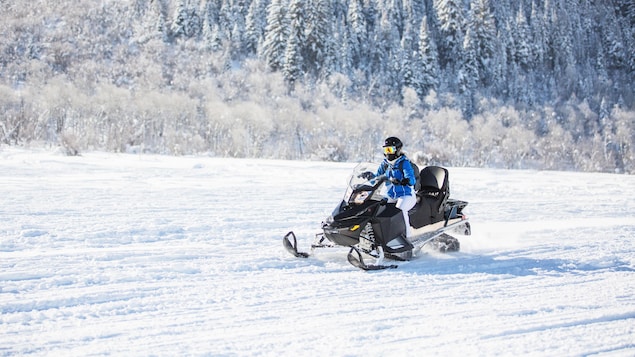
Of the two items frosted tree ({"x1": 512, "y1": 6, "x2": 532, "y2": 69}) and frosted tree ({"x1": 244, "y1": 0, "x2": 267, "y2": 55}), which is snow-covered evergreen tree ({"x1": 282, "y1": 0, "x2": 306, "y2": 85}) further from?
frosted tree ({"x1": 512, "y1": 6, "x2": 532, "y2": 69})

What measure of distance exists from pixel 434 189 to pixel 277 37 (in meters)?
38.5

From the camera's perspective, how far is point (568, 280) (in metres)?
5.18

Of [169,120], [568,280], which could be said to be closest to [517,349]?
[568,280]

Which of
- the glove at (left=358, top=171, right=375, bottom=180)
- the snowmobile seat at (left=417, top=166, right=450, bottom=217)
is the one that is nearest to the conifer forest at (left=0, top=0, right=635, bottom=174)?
the snowmobile seat at (left=417, top=166, right=450, bottom=217)

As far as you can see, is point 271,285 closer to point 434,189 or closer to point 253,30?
point 434,189

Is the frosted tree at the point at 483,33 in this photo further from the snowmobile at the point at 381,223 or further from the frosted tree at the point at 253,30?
the snowmobile at the point at 381,223

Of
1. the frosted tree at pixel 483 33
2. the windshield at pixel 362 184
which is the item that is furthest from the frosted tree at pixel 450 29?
the windshield at pixel 362 184

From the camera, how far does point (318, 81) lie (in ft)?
138

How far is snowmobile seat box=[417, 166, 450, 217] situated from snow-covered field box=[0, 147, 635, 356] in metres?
0.67

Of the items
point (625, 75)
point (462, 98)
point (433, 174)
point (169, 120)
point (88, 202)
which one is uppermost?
point (625, 75)

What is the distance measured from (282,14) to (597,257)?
132 feet

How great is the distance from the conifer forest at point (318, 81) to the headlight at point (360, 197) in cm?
1794

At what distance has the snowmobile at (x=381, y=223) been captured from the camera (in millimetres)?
5426

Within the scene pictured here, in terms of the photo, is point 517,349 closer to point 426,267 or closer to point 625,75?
point 426,267
